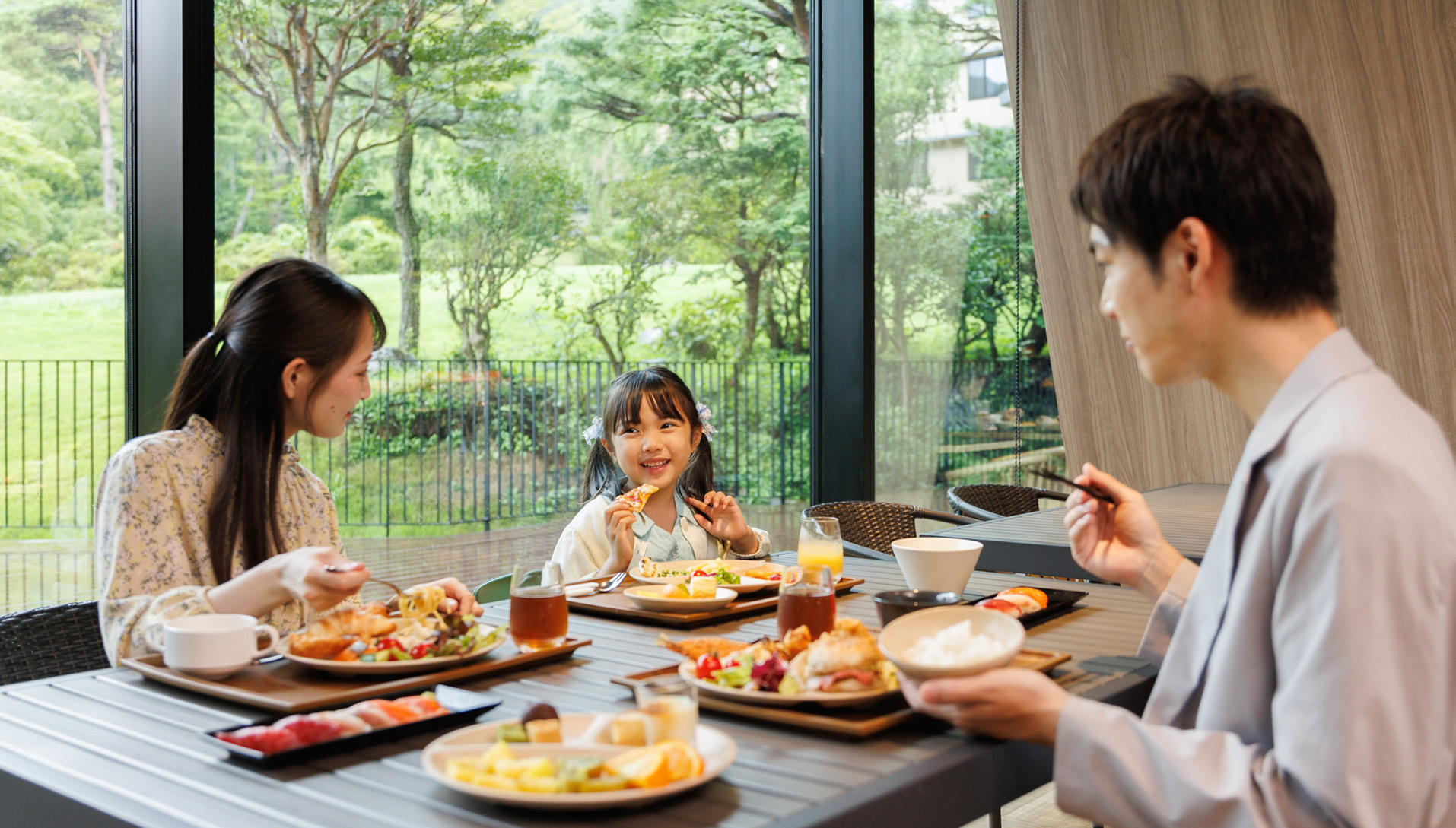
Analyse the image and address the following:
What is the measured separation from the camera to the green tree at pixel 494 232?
22.7 feet

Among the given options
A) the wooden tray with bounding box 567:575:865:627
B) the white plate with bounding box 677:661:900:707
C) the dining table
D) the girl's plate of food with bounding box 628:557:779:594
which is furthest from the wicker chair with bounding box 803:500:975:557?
the white plate with bounding box 677:661:900:707

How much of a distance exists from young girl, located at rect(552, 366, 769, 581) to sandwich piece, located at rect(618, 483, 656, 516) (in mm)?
63

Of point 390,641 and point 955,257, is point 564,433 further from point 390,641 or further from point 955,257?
point 390,641

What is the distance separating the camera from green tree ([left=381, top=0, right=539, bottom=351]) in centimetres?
655

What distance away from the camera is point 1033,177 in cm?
501

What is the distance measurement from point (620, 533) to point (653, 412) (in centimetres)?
52

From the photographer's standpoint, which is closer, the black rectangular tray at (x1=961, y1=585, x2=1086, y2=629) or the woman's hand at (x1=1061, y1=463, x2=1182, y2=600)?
the woman's hand at (x1=1061, y1=463, x2=1182, y2=600)

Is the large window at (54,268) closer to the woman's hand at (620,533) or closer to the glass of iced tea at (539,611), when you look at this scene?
the woman's hand at (620,533)

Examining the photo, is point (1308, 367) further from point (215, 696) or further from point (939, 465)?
point (939, 465)

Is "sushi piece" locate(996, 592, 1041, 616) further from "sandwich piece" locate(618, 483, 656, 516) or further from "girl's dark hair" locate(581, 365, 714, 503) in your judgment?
"girl's dark hair" locate(581, 365, 714, 503)

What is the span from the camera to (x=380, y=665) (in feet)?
4.83

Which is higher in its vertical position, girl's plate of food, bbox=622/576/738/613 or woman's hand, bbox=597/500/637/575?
woman's hand, bbox=597/500/637/575

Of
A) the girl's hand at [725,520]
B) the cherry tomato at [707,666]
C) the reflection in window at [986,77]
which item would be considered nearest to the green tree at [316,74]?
the reflection in window at [986,77]

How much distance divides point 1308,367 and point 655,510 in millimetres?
1987
